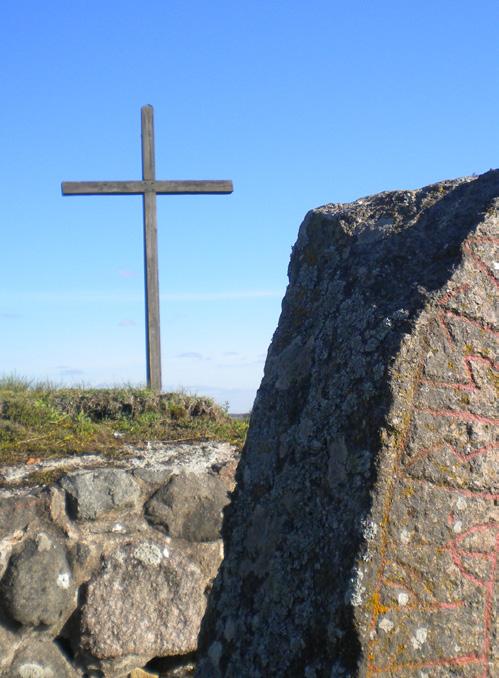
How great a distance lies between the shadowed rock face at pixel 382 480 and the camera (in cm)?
156

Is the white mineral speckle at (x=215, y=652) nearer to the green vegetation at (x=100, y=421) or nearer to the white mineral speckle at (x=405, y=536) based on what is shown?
the white mineral speckle at (x=405, y=536)

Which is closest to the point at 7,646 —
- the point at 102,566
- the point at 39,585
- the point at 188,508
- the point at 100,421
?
the point at 39,585

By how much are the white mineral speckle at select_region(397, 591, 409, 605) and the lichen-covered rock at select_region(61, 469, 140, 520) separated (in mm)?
2514

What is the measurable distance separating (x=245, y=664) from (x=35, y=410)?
3.05 metres

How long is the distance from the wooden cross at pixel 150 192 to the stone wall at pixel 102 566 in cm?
274

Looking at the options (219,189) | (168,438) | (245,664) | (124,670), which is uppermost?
(219,189)

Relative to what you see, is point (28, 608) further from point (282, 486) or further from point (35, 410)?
point (282, 486)

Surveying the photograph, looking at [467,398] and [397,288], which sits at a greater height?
[397,288]

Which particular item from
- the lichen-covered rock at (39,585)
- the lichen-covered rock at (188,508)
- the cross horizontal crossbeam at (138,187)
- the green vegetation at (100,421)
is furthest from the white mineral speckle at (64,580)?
the cross horizontal crossbeam at (138,187)

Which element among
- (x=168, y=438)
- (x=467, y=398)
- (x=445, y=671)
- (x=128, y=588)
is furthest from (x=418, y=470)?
(x=168, y=438)

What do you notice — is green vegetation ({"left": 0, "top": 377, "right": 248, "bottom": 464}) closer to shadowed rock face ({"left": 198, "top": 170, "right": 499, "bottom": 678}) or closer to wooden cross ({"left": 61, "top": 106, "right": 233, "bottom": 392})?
wooden cross ({"left": 61, "top": 106, "right": 233, "bottom": 392})

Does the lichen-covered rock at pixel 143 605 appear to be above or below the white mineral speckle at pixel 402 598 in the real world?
below

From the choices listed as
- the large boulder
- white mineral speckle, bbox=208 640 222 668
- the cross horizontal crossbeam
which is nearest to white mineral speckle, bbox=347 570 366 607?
white mineral speckle, bbox=208 640 222 668

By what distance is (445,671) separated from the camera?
155cm
